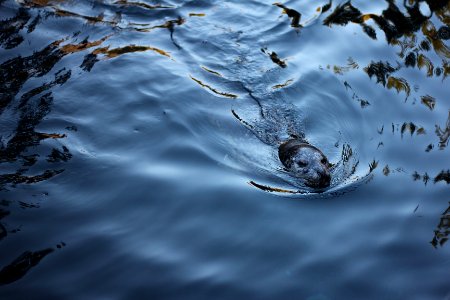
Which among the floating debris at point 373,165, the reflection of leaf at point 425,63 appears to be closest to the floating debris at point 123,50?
the floating debris at point 373,165

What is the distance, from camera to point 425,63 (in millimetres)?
7469

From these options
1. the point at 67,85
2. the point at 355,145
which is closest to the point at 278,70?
the point at 355,145

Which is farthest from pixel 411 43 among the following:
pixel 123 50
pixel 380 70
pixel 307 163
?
pixel 123 50

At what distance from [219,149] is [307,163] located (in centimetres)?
110

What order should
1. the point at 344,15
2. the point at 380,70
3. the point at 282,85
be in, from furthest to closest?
the point at 344,15
the point at 380,70
the point at 282,85

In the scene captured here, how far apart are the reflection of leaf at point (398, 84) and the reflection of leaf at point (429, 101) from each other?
24 centimetres

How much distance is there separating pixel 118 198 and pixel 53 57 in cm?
307

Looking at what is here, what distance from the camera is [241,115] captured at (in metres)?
6.69

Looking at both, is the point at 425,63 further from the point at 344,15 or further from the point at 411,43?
the point at 344,15

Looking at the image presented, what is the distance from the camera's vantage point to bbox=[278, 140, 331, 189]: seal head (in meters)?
5.43

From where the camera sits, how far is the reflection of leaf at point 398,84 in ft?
22.8

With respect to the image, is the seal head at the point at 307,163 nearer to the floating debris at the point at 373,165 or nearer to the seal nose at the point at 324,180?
the seal nose at the point at 324,180

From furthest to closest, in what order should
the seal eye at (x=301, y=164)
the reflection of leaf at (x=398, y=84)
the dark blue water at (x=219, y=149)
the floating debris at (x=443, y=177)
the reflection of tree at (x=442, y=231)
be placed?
1. the reflection of leaf at (x=398, y=84)
2. the seal eye at (x=301, y=164)
3. the floating debris at (x=443, y=177)
4. the reflection of tree at (x=442, y=231)
5. the dark blue water at (x=219, y=149)

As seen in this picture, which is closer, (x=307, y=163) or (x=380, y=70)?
(x=307, y=163)
